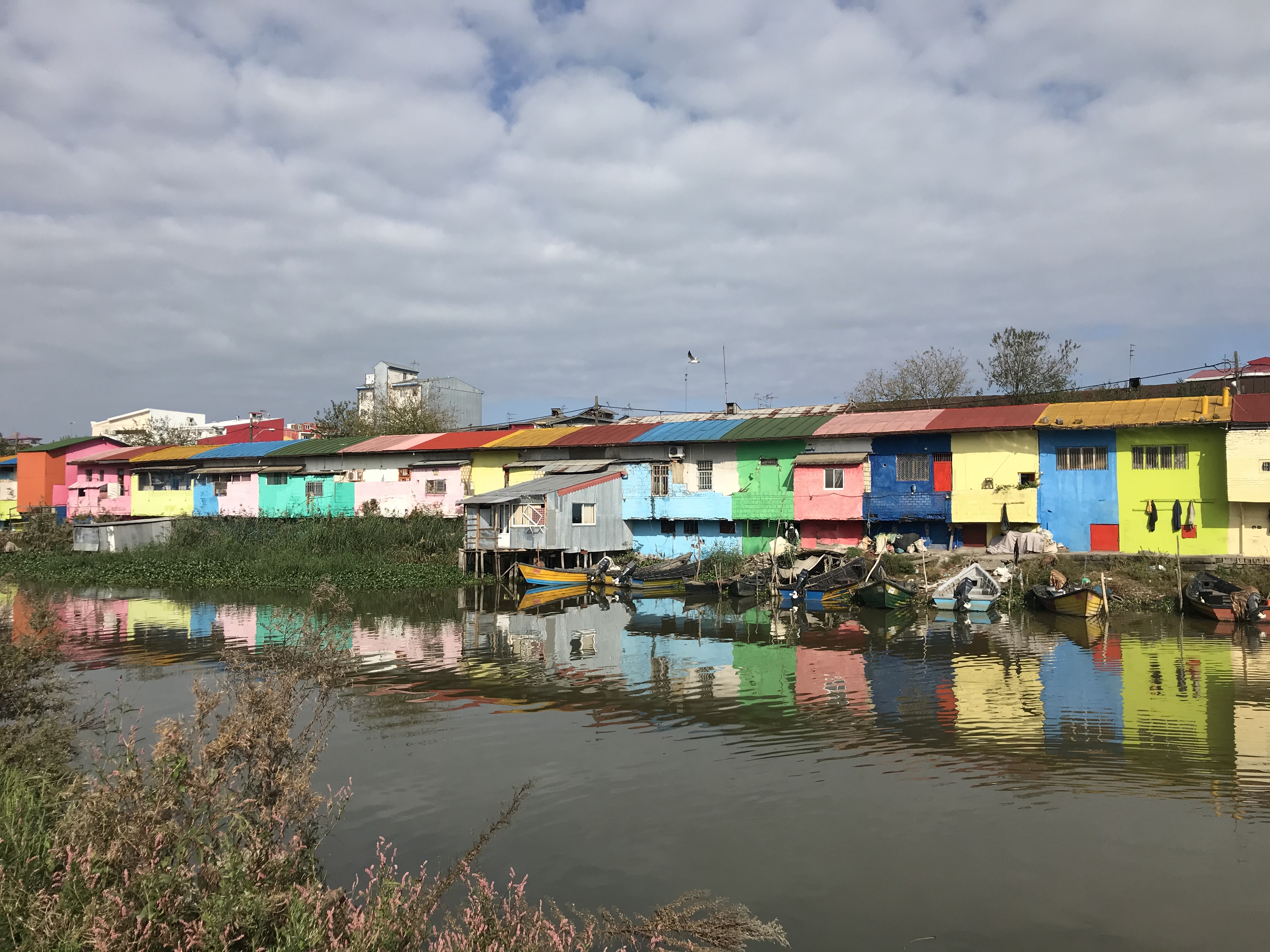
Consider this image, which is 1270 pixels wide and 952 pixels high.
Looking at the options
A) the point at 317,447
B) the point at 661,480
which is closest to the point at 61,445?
the point at 317,447

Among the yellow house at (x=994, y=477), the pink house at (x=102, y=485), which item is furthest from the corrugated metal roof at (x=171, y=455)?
the yellow house at (x=994, y=477)

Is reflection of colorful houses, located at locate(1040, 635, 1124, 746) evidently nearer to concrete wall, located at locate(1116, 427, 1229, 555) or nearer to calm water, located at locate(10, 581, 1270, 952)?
calm water, located at locate(10, 581, 1270, 952)

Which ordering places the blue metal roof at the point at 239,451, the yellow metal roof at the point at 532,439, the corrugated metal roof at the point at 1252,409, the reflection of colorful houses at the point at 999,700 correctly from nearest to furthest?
the reflection of colorful houses at the point at 999,700, the corrugated metal roof at the point at 1252,409, the yellow metal roof at the point at 532,439, the blue metal roof at the point at 239,451

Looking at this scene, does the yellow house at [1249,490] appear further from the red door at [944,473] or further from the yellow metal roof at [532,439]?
the yellow metal roof at [532,439]

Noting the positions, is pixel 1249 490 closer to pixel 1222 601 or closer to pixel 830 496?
pixel 1222 601

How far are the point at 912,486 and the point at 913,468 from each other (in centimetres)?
72

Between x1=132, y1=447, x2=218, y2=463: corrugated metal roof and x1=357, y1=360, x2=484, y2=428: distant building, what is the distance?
13.3 meters

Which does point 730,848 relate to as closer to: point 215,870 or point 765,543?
point 215,870

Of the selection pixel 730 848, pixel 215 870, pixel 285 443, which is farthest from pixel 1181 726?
pixel 285 443

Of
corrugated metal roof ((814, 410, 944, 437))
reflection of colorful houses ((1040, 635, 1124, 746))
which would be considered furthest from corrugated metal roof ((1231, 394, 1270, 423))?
reflection of colorful houses ((1040, 635, 1124, 746))

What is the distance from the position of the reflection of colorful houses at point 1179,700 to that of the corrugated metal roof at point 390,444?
32238 mm

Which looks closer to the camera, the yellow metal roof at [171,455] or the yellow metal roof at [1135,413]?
the yellow metal roof at [1135,413]

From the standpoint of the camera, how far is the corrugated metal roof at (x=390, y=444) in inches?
1670

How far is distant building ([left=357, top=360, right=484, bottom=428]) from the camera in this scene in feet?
207
